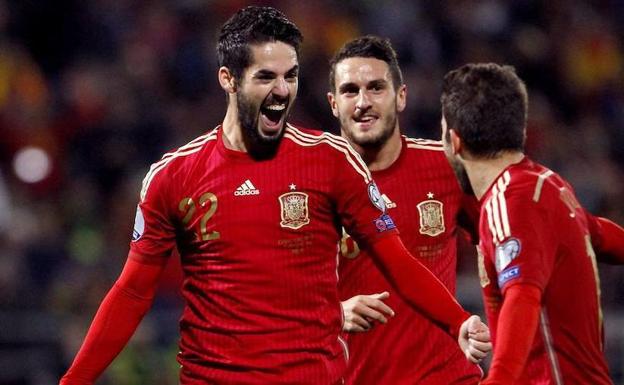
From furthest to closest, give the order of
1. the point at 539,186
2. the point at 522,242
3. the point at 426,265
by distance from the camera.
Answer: the point at 426,265
the point at 539,186
the point at 522,242

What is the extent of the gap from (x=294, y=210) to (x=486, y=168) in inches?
34.9

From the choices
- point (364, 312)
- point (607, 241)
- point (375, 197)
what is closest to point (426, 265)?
point (364, 312)

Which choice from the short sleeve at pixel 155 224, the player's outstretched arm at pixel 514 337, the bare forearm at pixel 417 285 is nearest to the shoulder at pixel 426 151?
the bare forearm at pixel 417 285

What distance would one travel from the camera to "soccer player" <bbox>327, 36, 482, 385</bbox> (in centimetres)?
525

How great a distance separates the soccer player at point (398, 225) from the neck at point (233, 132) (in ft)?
2.34

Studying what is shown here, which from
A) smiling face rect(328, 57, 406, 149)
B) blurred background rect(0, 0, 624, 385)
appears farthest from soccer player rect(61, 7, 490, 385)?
blurred background rect(0, 0, 624, 385)

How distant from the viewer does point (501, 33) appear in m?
12.3

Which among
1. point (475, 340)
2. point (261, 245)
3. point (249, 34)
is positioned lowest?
point (475, 340)

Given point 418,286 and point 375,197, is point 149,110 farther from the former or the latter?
point 418,286

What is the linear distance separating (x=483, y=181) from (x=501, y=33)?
328 inches

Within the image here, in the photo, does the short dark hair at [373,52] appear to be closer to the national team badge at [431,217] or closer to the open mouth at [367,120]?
the open mouth at [367,120]

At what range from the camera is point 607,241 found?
461 cm

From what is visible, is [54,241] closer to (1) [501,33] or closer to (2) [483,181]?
(1) [501,33]

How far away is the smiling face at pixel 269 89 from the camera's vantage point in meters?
4.83
